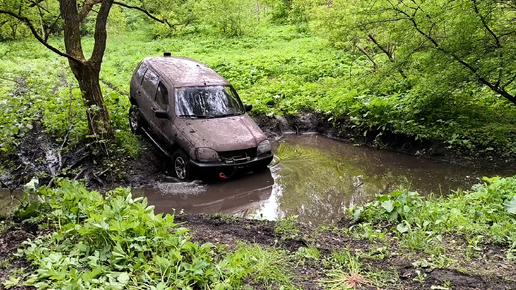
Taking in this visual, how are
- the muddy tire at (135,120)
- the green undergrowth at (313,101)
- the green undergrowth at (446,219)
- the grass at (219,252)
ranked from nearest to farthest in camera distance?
the grass at (219,252) < the green undergrowth at (446,219) < the green undergrowth at (313,101) < the muddy tire at (135,120)

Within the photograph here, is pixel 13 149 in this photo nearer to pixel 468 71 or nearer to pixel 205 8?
pixel 468 71

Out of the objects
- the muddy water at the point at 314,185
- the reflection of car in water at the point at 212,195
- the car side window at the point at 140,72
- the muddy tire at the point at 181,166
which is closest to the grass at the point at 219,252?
the muddy water at the point at 314,185

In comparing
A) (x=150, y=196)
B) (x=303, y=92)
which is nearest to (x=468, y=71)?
(x=303, y=92)

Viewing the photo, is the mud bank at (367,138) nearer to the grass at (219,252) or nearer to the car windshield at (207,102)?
the car windshield at (207,102)

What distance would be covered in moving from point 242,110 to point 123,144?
2755mm

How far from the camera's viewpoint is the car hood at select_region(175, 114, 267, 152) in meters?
7.94

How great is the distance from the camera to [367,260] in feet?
13.8

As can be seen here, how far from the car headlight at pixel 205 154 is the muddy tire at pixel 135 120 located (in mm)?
2559

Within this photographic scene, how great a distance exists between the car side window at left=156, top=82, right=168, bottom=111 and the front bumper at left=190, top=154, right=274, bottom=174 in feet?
5.86

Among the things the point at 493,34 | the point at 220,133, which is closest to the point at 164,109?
the point at 220,133

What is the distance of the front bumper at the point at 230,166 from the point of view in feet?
25.6

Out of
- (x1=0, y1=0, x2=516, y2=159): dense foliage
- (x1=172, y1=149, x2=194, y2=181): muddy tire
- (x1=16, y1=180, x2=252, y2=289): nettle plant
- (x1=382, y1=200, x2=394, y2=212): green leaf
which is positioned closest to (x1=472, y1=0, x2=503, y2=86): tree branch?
(x1=0, y1=0, x2=516, y2=159): dense foliage

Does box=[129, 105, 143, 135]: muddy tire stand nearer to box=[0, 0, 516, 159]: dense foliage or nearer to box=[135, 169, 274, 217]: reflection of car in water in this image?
box=[0, 0, 516, 159]: dense foliage

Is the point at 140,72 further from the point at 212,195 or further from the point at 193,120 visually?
the point at 212,195
